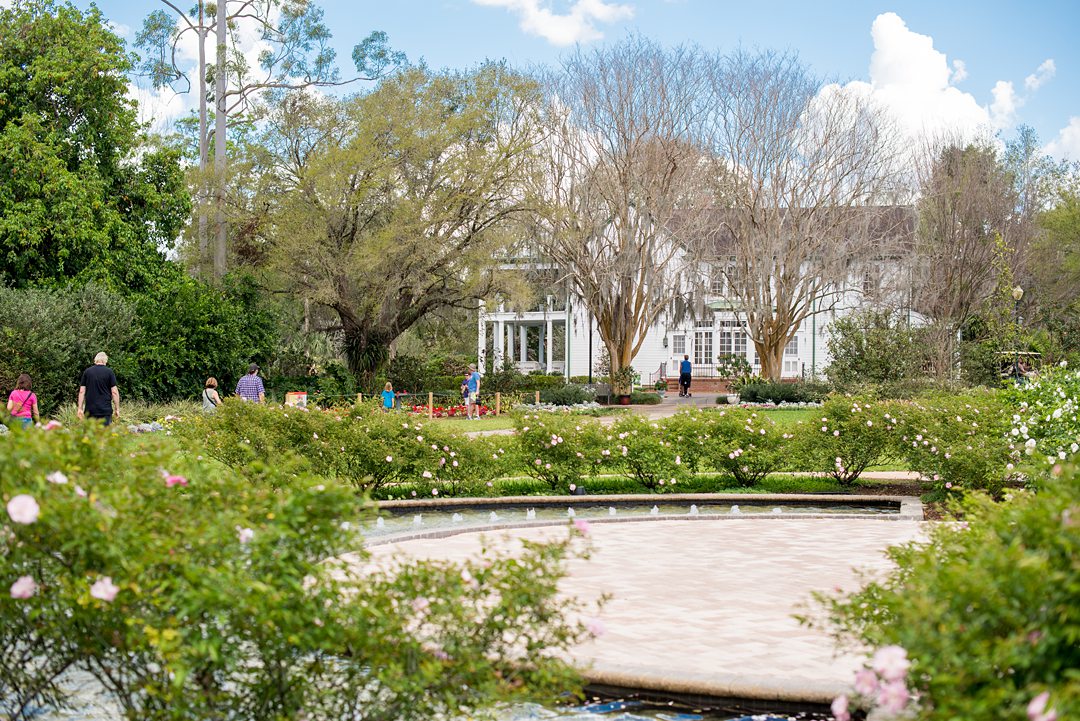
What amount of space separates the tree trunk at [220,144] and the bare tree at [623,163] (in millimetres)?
9621

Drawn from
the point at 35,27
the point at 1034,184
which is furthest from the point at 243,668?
the point at 1034,184

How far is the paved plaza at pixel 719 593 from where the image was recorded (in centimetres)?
574

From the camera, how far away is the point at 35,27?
30.7 metres

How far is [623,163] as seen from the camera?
114 feet

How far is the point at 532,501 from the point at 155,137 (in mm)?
26353

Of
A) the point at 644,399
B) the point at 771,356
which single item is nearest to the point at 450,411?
the point at 644,399

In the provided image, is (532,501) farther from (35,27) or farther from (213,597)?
(35,27)

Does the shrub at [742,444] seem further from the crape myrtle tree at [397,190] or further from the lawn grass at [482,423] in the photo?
the crape myrtle tree at [397,190]

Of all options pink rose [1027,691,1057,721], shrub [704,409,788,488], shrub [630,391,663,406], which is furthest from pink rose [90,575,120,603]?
shrub [630,391,663,406]

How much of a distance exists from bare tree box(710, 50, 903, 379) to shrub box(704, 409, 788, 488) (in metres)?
22.9

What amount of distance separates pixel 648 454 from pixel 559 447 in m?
1.18

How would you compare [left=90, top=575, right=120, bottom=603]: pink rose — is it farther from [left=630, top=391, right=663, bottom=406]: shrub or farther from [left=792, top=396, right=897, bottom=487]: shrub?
[left=630, top=391, right=663, bottom=406]: shrub

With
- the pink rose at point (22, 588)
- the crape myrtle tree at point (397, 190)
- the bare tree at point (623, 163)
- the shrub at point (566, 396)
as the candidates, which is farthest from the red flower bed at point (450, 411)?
the pink rose at point (22, 588)

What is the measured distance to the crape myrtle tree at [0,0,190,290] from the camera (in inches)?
1164
